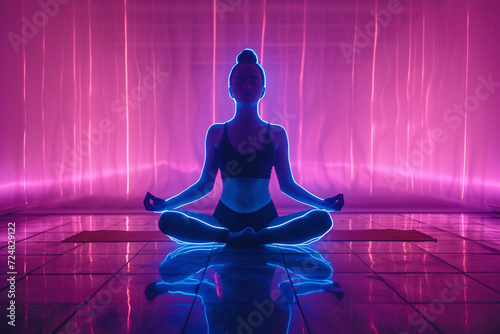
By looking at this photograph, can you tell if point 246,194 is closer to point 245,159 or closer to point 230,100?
point 245,159

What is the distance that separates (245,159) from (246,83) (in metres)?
0.47

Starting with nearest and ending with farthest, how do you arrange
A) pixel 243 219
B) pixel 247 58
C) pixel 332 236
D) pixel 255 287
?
pixel 255 287 < pixel 243 219 < pixel 247 58 < pixel 332 236

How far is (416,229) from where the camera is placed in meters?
2.71

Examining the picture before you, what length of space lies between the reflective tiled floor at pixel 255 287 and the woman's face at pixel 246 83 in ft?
3.02

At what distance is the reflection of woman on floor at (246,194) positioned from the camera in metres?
1.92

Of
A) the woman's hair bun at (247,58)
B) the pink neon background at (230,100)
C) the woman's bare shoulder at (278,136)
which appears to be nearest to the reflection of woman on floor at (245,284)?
the woman's bare shoulder at (278,136)

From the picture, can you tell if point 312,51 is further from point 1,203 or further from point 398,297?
point 1,203

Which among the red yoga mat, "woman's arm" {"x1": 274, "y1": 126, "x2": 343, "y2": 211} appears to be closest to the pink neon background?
the red yoga mat

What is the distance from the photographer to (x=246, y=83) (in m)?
2.15

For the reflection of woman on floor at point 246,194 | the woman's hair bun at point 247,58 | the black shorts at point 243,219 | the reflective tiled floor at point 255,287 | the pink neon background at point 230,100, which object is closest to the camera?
the reflective tiled floor at point 255,287

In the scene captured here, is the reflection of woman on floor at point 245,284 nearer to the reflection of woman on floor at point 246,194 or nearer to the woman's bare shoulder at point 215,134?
the reflection of woman on floor at point 246,194

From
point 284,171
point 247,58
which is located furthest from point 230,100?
point 284,171

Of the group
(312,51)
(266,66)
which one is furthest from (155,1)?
(312,51)

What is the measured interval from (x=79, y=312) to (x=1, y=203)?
3111mm
